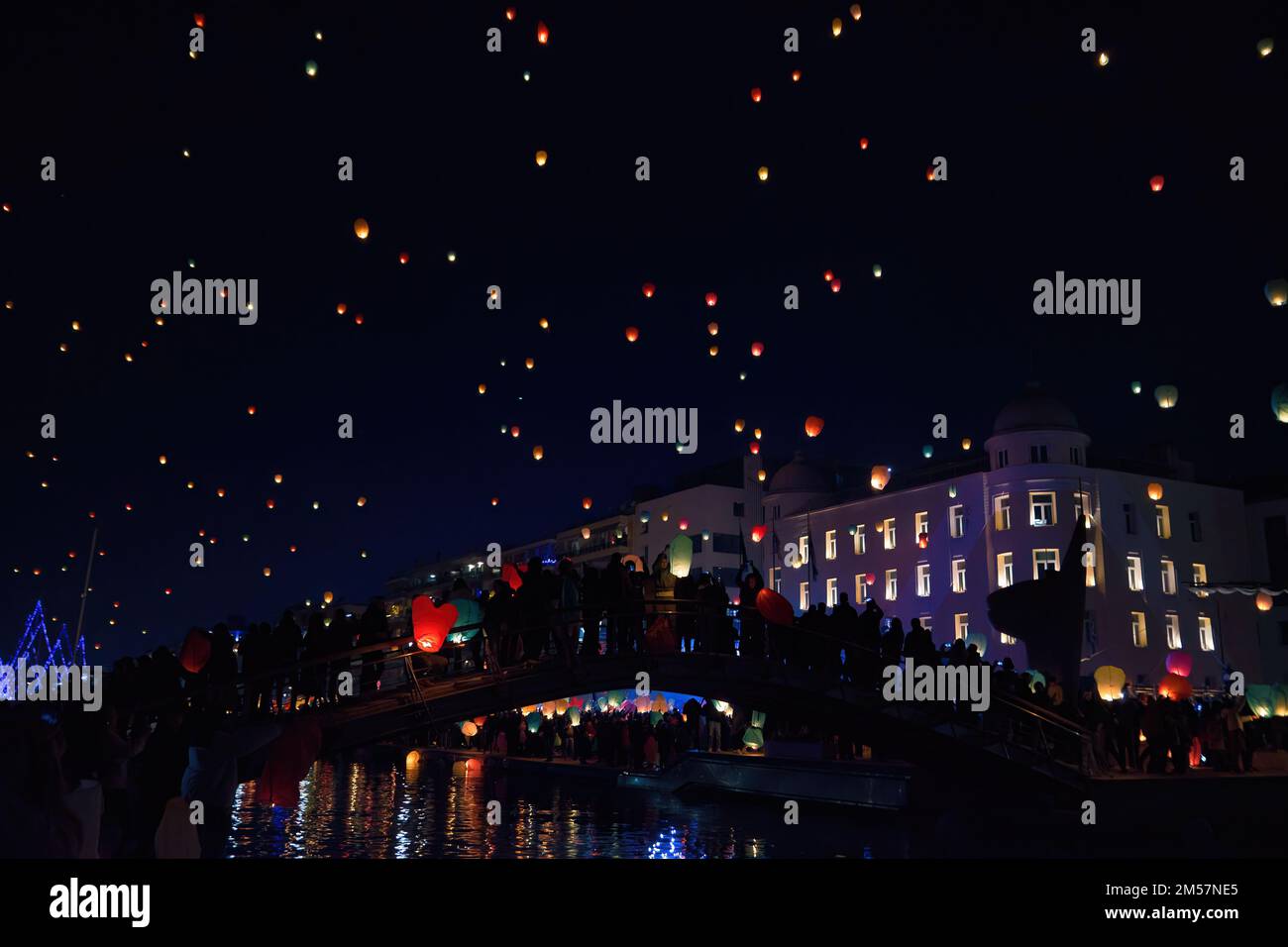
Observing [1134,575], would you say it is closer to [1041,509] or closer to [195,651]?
[1041,509]

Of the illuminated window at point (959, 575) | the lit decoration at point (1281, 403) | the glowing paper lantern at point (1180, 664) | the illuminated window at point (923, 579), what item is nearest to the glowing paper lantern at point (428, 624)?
the lit decoration at point (1281, 403)

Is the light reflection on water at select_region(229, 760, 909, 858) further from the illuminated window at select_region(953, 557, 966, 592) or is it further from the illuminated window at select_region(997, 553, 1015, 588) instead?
the illuminated window at select_region(953, 557, 966, 592)

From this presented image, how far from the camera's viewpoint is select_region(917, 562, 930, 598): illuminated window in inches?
2137

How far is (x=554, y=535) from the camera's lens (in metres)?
93.2

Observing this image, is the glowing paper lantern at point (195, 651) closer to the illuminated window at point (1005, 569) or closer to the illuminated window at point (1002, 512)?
the illuminated window at point (1005, 569)

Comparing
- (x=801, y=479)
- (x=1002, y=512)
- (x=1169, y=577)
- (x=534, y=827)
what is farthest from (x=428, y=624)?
(x=801, y=479)

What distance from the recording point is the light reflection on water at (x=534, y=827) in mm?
18141

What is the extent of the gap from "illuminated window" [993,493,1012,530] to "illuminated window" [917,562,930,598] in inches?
184

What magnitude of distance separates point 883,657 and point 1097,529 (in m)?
32.7

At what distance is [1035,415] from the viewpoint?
5047 cm

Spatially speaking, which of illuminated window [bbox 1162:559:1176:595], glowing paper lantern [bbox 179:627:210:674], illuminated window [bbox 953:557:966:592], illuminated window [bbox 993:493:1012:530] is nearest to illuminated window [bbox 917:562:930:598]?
illuminated window [bbox 953:557:966:592]

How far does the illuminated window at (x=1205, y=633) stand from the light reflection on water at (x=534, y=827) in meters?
34.6
